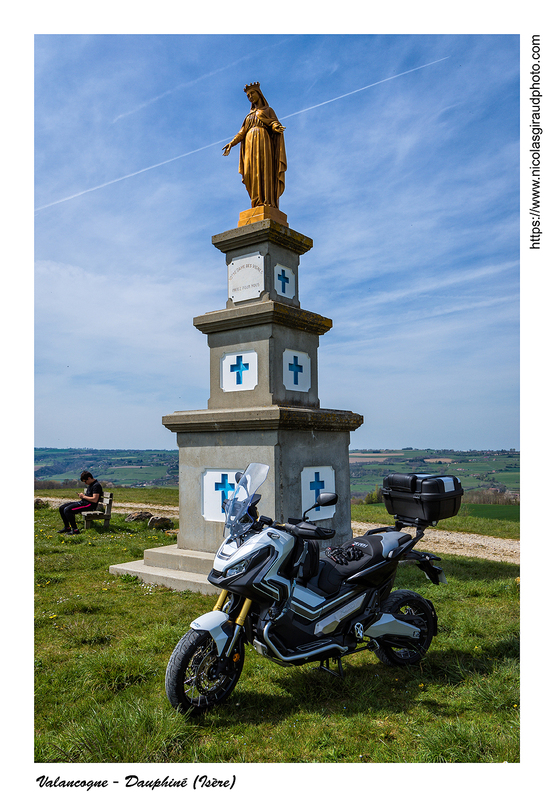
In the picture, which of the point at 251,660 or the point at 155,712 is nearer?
the point at 155,712

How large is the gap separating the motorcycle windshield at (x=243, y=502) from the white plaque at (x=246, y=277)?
4.04 meters

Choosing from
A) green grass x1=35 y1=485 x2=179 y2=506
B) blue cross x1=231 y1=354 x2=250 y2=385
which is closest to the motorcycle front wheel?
blue cross x1=231 y1=354 x2=250 y2=385

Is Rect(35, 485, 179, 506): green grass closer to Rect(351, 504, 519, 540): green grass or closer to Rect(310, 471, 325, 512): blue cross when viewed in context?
Rect(351, 504, 519, 540): green grass

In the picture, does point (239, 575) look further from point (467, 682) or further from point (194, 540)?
point (194, 540)

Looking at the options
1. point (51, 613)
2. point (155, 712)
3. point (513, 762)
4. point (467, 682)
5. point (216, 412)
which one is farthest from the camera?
point (216, 412)

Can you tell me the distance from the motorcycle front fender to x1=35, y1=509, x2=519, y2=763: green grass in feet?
1.51

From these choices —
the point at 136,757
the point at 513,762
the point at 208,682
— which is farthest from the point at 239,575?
the point at 513,762

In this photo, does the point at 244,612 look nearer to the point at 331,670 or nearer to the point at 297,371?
the point at 331,670

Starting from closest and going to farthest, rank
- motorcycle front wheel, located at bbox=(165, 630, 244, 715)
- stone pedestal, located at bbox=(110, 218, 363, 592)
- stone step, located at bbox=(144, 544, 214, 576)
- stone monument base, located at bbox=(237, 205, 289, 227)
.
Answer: motorcycle front wheel, located at bbox=(165, 630, 244, 715), stone pedestal, located at bbox=(110, 218, 363, 592), stone step, located at bbox=(144, 544, 214, 576), stone monument base, located at bbox=(237, 205, 289, 227)

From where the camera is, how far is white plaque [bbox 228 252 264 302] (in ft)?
23.3

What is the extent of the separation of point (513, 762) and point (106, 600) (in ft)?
14.8

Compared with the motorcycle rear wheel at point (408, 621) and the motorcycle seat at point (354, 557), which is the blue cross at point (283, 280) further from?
the motorcycle rear wheel at point (408, 621)

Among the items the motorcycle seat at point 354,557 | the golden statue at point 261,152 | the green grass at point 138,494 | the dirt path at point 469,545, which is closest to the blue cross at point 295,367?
the golden statue at point 261,152

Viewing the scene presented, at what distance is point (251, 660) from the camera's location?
4051mm
